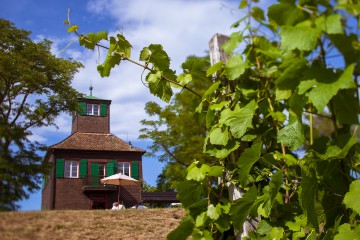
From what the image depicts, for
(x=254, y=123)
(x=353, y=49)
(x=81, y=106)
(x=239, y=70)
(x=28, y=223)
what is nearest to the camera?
(x=28, y=223)

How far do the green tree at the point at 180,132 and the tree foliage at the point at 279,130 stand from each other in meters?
0.06

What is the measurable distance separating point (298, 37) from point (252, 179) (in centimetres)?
58

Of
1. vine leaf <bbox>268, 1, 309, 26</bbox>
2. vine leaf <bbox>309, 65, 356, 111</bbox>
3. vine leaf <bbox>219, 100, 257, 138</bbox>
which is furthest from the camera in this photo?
vine leaf <bbox>219, 100, 257, 138</bbox>

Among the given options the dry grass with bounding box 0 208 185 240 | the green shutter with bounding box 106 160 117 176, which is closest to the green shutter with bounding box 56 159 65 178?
the dry grass with bounding box 0 208 185 240

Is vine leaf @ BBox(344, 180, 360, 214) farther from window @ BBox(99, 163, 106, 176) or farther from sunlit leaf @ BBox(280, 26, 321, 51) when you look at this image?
window @ BBox(99, 163, 106, 176)

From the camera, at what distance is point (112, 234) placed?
1.09 metres

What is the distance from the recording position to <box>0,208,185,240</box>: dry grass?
0.51 metres

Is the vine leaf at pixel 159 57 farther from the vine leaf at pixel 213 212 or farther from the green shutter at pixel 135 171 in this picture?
the vine leaf at pixel 213 212

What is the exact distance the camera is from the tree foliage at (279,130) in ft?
2.28

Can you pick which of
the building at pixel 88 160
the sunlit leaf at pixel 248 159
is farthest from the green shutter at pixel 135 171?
the sunlit leaf at pixel 248 159

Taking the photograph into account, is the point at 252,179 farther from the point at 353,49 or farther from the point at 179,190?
the point at 353,49

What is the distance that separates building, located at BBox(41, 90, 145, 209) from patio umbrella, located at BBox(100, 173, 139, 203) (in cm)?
2

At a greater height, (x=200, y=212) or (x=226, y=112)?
(x=226, y=112)

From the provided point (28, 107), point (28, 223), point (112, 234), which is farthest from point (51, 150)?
point (112, 234)
